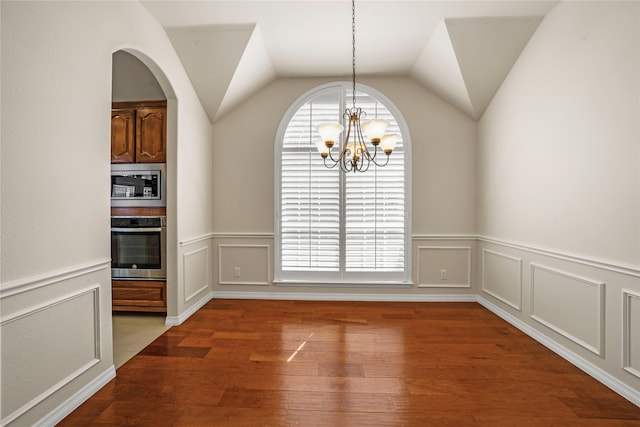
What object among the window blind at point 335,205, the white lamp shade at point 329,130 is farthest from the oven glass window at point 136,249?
the white lamp shade at point 329,130

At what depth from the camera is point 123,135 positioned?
3.71 m

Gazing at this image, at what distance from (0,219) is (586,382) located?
12.3 ft

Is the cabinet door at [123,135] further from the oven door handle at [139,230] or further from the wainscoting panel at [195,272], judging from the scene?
the wainscoting panel at [195,272]

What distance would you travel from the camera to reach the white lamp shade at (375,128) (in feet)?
8.13

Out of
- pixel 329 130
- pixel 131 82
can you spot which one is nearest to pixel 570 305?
pixel 329 130

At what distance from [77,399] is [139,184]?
7.24ft

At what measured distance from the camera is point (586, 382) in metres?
2.40

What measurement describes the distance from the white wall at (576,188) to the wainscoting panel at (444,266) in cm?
58

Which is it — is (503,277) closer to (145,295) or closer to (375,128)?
(375,128)

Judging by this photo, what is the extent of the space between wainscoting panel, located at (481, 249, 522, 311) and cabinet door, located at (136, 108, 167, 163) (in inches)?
154

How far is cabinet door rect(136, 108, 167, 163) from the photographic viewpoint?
12.0ft

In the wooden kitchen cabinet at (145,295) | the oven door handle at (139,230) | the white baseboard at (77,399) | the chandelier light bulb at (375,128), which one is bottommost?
the white baseboard at (77,399)

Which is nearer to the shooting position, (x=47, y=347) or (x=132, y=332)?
(x=47, y=347)

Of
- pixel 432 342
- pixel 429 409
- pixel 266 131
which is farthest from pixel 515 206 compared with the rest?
pixel 266 131
